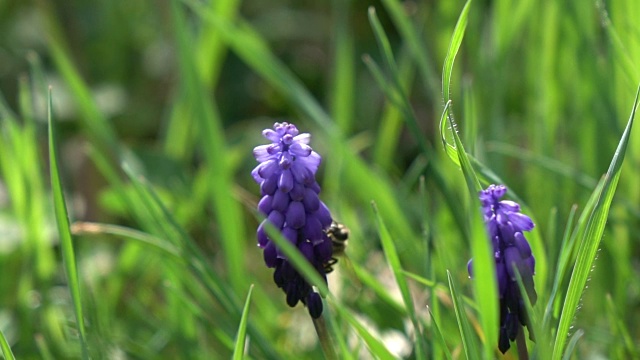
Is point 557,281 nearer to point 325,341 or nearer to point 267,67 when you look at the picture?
point 325,341

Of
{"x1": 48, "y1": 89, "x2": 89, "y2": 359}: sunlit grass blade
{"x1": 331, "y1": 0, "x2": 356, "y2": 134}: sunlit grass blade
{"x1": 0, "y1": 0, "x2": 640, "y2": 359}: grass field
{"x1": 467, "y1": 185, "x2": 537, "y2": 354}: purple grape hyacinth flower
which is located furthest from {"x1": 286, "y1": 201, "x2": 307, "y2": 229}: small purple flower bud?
{"x1": 331, "y1": 0, "x2": 356, "y2": 134}: sunlit grass blade

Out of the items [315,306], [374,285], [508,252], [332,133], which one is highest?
[332,133]

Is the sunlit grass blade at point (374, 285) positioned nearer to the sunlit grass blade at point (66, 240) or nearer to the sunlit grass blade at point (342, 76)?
the sunlit grass blade at point (66, 240)

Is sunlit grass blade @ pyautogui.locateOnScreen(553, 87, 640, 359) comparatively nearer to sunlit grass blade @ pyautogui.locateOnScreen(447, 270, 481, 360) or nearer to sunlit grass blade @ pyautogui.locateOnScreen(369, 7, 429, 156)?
sunlit grass blade @ pyautogui.locateOnScreen(447, 270, 481, 360)

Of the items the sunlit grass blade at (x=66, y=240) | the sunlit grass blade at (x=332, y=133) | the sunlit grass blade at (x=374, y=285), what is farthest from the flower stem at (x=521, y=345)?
the sunlit grass blade at (x=332, y=133)

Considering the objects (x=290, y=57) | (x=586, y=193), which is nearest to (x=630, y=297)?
(x=586, y=193)

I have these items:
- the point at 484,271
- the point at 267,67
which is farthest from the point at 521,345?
the point at 267,67
